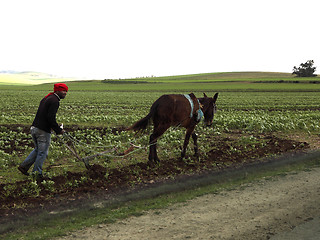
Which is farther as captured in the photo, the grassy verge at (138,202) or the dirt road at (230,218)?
the grassy verge at (138,202)

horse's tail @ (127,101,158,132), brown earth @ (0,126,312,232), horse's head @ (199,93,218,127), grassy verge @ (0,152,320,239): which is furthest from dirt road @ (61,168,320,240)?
horse's head @ (199,93,218,127)

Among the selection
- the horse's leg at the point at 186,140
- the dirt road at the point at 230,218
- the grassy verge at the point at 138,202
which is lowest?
the grassy verge at the point at 138,202

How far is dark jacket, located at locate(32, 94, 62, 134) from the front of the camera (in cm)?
960

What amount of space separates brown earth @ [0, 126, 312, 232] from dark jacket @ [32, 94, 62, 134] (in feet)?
5.80

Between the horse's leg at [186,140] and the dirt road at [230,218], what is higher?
the horse's leg at [186,140]

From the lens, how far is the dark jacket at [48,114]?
9.60 meters

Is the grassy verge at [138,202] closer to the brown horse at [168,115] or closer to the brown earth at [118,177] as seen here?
the brown earth at [118,177]

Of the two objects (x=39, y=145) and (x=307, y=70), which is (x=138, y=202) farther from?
(x=307, y=70)

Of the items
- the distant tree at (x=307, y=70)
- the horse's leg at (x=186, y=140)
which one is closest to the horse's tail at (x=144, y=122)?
the horse's leg at (x=186, y=140)

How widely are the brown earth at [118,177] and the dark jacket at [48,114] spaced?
1.77 metres

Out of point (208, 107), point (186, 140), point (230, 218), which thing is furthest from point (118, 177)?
point (208, 107)

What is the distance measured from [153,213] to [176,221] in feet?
2.42

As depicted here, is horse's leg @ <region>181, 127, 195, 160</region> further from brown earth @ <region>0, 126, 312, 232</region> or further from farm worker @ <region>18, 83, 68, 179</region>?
farm worker @ <region>18, 83, 68, 179</region>

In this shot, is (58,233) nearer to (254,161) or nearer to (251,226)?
(251,226)
